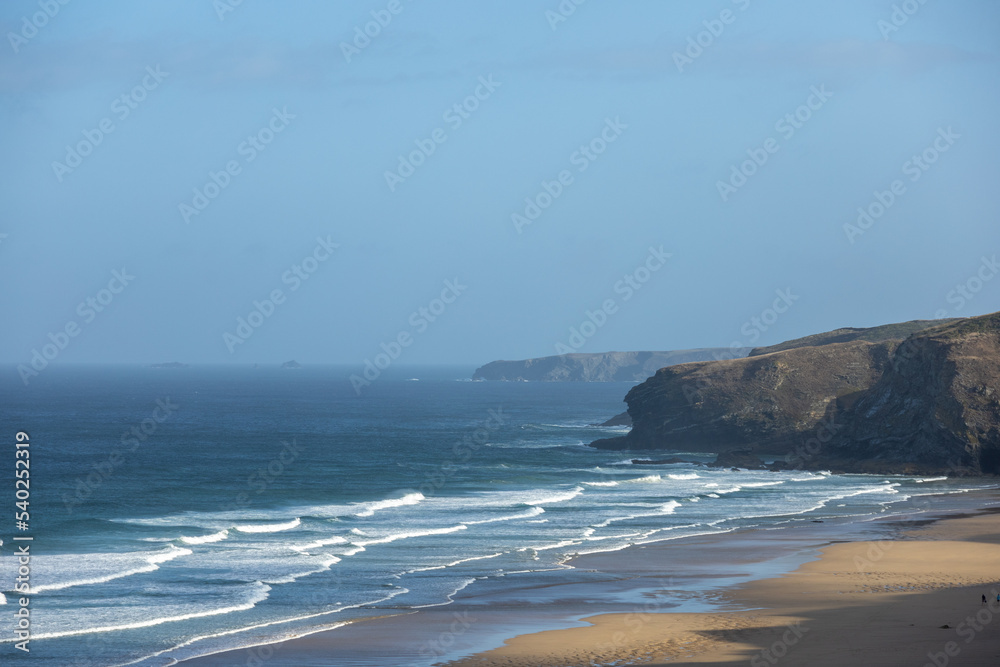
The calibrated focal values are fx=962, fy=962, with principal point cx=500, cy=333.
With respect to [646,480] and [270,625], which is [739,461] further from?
[270,625]

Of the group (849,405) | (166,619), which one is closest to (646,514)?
(166,619)

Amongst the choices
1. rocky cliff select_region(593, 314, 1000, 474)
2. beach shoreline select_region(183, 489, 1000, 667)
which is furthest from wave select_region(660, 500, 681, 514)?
rocky cliff select_region(593, 314, 1000, 474)

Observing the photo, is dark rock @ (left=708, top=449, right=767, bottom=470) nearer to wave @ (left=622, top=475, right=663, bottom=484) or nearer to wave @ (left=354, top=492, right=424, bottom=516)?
wave @ (left=622, top=475, right=663, bottom=484)

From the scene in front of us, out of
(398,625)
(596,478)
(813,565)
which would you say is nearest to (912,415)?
(596,478)

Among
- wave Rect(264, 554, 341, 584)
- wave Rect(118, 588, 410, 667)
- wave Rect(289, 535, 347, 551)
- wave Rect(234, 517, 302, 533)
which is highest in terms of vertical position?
wave Rect(234, 517, 302, 533)

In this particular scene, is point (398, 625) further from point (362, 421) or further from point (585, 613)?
point (362, 421)

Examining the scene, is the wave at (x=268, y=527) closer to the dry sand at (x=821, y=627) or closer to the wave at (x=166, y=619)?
the wave at (x=166, y=619)
